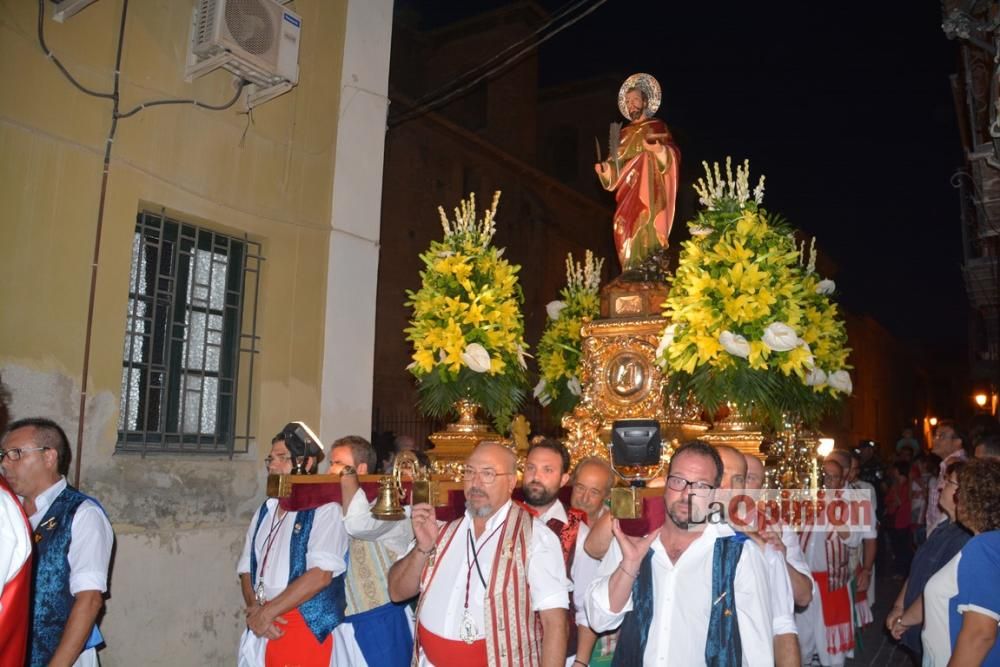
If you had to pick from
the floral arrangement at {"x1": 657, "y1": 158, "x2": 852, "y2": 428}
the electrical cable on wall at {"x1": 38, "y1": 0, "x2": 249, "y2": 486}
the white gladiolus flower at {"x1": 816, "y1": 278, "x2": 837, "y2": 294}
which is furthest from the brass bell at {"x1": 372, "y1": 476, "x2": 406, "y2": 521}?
the white gladiolus flower at {"x1": 816, "y1": 278, "x2": 837, "y2": 294}

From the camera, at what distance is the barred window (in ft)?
19.9

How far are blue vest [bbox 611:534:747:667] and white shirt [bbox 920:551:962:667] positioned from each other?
1268mm

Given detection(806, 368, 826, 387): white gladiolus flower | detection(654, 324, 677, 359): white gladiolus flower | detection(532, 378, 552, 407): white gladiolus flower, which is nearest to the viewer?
detection(654, 324, 677, 359): white gladiolus flower

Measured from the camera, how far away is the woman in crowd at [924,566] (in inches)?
181

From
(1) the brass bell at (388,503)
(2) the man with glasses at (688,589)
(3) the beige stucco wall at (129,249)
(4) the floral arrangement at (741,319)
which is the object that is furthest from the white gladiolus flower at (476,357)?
(2) the man with glasses at (688,589)

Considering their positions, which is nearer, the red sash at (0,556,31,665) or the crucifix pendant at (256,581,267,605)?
the red sash at (0,556,31,665)

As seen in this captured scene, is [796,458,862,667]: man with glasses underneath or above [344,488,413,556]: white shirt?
underneath

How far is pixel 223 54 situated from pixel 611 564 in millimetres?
4527

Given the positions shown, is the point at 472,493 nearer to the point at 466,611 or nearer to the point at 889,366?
the point at 466,611

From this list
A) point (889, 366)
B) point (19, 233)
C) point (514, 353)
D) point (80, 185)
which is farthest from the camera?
point (889, 366)

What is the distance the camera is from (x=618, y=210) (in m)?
7.99

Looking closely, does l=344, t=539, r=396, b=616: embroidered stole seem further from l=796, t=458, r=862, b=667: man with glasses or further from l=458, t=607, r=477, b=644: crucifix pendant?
l=796, t=458, r=862, b=667: man with glasses

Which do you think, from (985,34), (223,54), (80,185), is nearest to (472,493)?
(80,185)

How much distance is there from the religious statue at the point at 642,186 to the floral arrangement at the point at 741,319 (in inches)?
41.0
